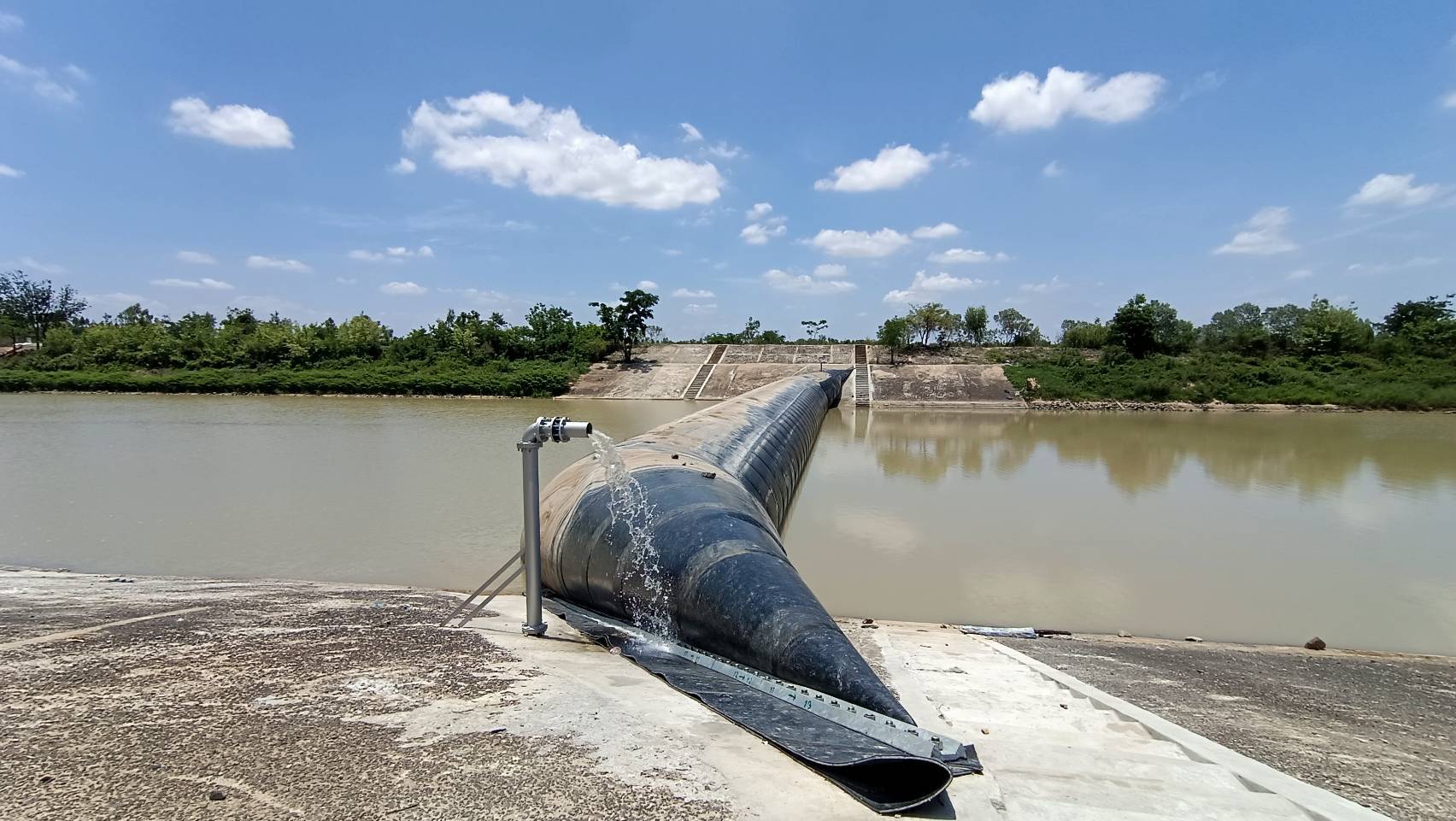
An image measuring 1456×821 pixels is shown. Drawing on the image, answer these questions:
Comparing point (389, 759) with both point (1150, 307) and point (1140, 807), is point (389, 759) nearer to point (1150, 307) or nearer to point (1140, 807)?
point (1140, 807)

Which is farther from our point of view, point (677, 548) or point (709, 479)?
point (709, 479)

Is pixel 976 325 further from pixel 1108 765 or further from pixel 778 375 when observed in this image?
pixel 1108 765

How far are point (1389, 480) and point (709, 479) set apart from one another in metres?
13.5

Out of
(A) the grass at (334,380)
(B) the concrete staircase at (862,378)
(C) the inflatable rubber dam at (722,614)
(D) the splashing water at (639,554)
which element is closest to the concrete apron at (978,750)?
(C) the inflatable rubber dam at (722,614)

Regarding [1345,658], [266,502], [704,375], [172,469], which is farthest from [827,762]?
[704,375]

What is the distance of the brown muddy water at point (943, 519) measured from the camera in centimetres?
611

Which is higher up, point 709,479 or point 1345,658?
point 709,479

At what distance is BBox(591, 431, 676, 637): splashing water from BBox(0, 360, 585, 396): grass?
2580 centimetres

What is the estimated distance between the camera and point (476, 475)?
35.7 ft

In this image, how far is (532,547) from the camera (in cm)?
356

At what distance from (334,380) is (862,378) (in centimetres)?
2299

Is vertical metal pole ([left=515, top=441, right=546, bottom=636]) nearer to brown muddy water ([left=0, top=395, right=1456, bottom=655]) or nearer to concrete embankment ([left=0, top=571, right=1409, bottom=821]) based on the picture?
concrete embankment ([left=0, top=571, right=1409, bottom=821])

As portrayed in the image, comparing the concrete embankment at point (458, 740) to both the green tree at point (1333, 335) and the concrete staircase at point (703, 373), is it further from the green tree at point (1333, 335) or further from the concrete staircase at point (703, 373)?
the green tree at point (1333, 335)

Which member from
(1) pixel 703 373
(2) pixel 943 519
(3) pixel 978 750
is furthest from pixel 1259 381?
(3) pixel 978 750
